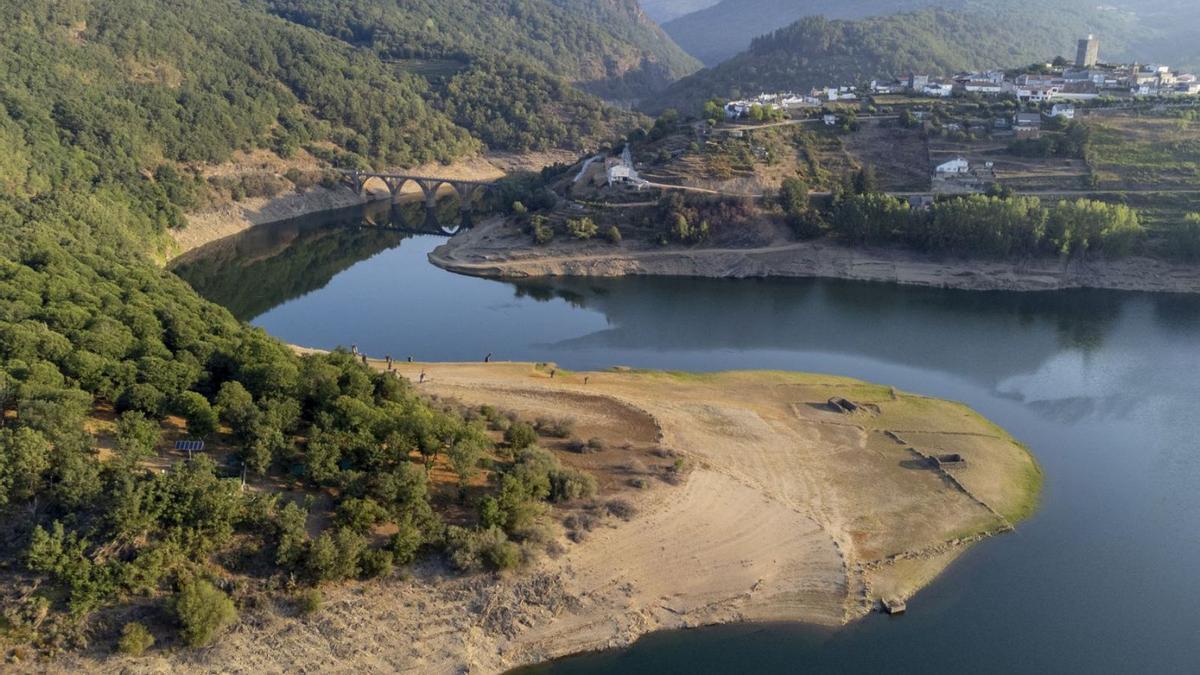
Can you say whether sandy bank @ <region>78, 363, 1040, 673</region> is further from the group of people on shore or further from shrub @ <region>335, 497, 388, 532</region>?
shrub @ <region>335, 497, 388, 532</region>

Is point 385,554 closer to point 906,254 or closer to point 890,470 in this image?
point 890,470

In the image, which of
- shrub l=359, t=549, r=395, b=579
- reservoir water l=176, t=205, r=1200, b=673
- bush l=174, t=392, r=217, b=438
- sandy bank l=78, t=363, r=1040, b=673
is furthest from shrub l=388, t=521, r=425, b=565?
bush l=174, t=392, r=217, b=438

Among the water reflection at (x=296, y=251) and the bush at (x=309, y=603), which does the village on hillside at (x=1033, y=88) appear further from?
the bush at (x=309, y=603)

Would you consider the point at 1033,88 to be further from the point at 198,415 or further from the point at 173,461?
the point at 173,461

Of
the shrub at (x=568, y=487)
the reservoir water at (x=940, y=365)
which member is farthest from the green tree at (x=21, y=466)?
the shrub at (x=568, y=487)

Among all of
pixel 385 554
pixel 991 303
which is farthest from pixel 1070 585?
pixel 991 303

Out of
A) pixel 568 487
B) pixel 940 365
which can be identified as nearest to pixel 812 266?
pixel 940 365

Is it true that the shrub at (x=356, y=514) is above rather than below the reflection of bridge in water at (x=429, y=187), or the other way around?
below
